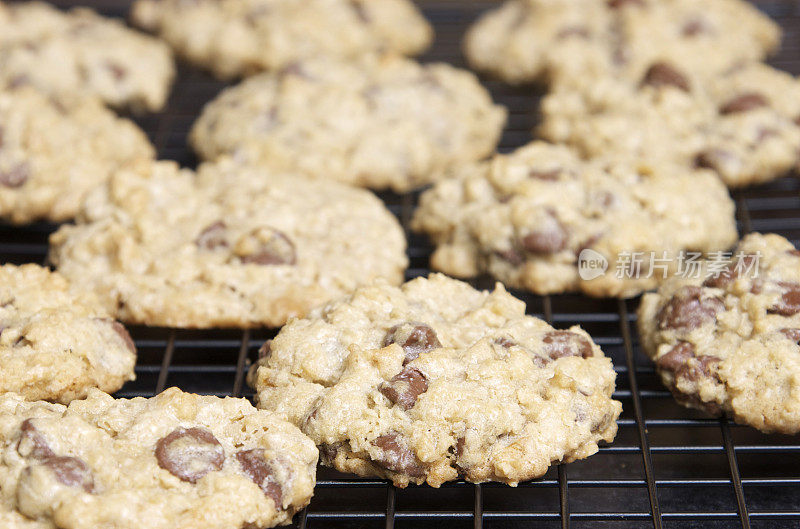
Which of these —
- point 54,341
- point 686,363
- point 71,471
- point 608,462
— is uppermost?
point 71,471

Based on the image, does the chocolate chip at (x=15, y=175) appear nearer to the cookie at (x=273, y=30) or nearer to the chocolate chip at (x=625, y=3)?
the cookie at (x=273, y=30)

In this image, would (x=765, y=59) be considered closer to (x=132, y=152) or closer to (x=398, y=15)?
(x=398, y=15)

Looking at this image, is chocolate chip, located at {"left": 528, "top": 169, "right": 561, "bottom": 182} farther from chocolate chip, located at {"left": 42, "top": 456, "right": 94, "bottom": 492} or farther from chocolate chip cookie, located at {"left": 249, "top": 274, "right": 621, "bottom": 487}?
chocolate chip, located at {"left": 42, "top": 456, "right": 94, "bottom": 492}

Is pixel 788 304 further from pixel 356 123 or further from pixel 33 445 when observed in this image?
pixel 33 445

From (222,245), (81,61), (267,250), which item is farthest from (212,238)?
(81,61)

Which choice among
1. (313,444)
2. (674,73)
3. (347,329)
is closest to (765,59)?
(674,73)
